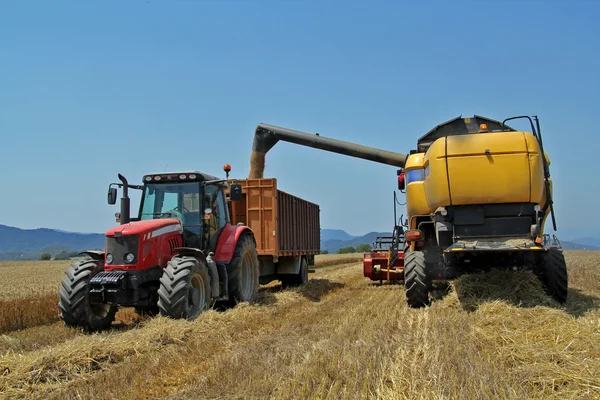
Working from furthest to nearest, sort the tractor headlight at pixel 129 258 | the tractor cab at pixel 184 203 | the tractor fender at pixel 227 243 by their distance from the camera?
1. the tractor fender at pixel 227 243
2. the tractor cab at pixel 184 203
3. the tractor headlight at pixel 129 258

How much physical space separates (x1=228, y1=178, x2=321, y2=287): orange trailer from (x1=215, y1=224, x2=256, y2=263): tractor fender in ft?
4.95

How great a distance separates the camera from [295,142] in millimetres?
14555

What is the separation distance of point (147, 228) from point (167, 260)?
2.50 ft

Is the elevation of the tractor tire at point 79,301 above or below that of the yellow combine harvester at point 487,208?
below

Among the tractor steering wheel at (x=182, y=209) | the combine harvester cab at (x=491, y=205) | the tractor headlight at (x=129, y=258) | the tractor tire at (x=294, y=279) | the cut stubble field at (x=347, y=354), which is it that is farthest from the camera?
the tractor tire at (x=294, y=279)

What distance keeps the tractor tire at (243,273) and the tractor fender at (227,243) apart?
15 centimetres

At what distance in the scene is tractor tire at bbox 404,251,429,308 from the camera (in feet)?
27.7

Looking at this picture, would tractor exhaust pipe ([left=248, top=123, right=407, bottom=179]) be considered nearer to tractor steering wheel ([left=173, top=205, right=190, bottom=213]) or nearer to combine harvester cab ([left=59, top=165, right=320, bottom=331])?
combine harvester cab ([left=59, top=165, right=320, bottom=331])

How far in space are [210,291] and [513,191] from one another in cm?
502

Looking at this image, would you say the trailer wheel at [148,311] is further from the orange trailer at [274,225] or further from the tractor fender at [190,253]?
the orange trailer at [274,225]

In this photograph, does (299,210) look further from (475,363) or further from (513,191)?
(475,363)

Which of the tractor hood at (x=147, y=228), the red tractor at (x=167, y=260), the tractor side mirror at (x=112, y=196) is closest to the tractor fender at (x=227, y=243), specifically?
the red tractor at (x=167, y=260)

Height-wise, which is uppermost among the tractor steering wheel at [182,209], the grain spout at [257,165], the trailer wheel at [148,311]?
the grain spout at [257,165]

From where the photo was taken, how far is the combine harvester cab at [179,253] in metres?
7.57
